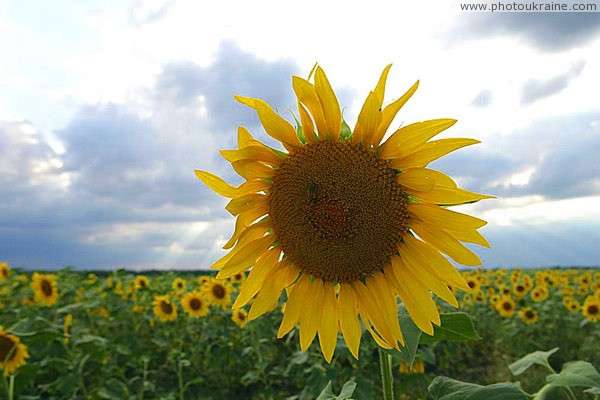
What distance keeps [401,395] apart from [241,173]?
212 inches

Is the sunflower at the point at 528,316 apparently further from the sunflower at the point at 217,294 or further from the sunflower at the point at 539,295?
the sunflower at the point at 217,294

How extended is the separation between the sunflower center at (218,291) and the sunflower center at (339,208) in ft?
Answer: 19.7

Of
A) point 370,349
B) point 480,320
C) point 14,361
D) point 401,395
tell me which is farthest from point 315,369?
point 480,320

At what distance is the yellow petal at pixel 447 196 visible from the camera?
1.57 meters

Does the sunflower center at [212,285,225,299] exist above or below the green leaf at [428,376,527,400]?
above

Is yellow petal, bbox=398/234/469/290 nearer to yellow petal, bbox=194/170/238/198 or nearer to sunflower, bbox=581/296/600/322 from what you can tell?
yellow petal, bbox=194/170/238/198

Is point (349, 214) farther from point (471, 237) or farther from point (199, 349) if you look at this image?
point (199, 349)

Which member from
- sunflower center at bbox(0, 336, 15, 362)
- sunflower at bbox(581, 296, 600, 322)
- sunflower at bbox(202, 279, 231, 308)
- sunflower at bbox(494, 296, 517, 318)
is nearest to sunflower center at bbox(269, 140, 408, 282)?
sunflower center at bbox(0, 336, 15, 362)

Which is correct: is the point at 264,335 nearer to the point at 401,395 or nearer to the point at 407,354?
the point at 401,395

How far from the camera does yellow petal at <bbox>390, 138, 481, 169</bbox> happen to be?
1.57 metres

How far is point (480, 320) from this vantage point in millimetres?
10273

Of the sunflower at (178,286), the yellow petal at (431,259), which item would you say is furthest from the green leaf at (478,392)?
the sunflower at (178,286)

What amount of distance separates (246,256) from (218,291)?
5.92 m

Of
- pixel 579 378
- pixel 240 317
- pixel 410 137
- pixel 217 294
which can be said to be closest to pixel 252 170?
pixel 410 137
